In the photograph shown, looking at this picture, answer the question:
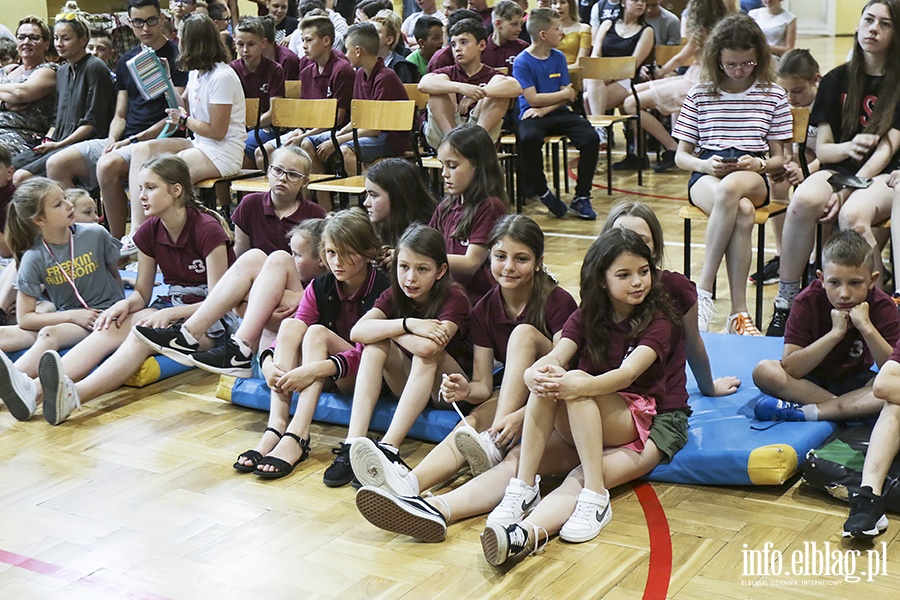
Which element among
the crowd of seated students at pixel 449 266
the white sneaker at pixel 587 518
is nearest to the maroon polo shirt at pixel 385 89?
the crowd of seated students at pixel 449 266

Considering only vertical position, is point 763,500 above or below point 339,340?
below

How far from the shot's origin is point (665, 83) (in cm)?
733

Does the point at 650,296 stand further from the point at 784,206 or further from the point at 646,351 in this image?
the point at 784,206

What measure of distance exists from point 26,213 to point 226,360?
1.07 meters

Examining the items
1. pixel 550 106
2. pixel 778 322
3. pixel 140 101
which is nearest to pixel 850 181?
pixel 778 322

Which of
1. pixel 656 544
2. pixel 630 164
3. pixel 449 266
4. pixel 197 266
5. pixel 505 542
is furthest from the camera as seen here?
pixel 630 164

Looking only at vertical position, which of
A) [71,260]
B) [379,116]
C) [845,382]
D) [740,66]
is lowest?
[845,382]

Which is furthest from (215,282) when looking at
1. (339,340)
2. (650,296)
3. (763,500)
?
(763,500)

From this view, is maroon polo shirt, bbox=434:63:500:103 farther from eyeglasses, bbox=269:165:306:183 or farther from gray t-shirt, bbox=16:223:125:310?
gray t-shirt, bbox=16:223:125:310

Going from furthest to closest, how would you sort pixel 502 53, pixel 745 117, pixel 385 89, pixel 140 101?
pixel 502 53
pixel 140 101
pixel 385 89
pixel 745 117

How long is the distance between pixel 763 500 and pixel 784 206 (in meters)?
1.95

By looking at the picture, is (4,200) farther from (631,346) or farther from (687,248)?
(631,346)

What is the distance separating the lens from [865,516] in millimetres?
2645

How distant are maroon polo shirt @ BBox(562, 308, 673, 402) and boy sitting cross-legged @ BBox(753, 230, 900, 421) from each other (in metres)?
0.42
